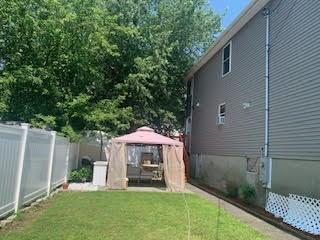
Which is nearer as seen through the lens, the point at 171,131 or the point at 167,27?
the point at 167,27

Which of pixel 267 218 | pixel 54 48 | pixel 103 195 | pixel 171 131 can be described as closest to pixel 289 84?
pixel 267 218

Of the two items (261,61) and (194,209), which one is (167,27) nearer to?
(261,61)

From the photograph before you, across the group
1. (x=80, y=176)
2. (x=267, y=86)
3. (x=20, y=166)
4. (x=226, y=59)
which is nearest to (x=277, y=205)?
(x=267, y=86)

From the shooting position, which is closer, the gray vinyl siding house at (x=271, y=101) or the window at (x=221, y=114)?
the gray vinyl siding house at (x=271, y=101)

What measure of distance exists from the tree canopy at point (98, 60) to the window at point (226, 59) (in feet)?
16.0

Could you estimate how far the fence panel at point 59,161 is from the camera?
13758 mm

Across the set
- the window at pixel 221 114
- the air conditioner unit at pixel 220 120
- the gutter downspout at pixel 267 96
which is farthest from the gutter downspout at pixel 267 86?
the air conditioner unit at pixel 220 120

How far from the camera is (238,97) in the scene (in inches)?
651

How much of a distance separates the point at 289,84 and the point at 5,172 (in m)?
7.94

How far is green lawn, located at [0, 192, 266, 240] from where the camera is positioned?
775 cm

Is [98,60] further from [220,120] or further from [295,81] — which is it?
[295,81]

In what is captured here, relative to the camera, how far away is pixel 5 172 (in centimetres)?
778

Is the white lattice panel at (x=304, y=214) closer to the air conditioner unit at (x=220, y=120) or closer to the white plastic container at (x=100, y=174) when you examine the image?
the air conditioner unit at (x=220, y=120)

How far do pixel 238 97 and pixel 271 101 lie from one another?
343cm
